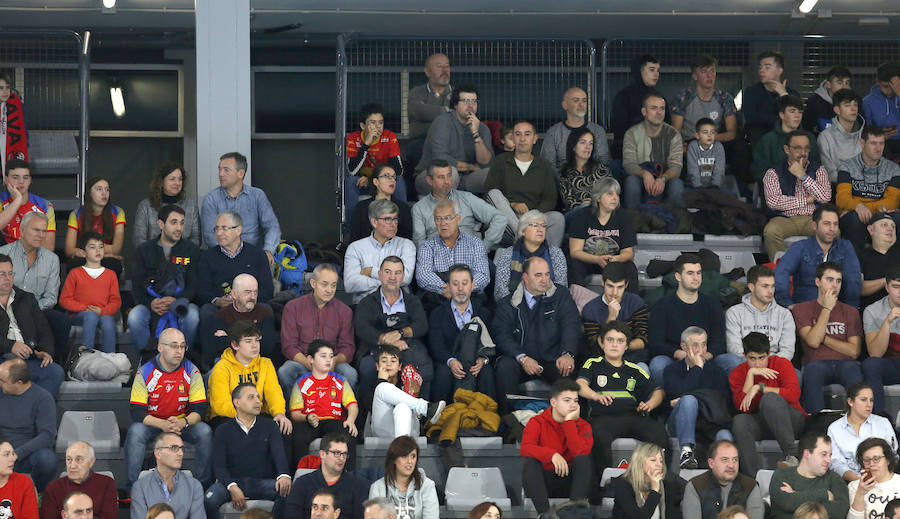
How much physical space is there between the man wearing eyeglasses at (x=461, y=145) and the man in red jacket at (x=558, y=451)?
304 cm

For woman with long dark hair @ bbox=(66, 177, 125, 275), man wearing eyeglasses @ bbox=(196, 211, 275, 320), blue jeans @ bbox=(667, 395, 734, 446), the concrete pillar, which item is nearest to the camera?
blue jeans @ bbox=(667, 395, 734, 446)

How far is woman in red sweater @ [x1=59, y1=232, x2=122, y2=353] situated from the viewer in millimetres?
8938

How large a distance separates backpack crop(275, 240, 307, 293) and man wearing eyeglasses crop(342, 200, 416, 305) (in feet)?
1.57

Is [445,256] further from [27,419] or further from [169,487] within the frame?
[27,419]

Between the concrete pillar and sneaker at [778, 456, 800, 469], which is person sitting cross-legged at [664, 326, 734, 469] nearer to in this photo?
sneaker at [778, 456, 800, 469]

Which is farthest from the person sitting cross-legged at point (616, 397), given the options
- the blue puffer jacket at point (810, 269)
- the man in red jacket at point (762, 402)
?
the blue puffer jacket at point (810, 269)

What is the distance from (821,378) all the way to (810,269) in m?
1.07

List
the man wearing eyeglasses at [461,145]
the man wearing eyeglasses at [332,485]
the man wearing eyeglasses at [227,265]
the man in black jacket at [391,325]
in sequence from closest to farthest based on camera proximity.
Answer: the man wearing eyeglasses at [332,485], the man in black jacket at [391,325], the man wearing eyeglasses at [227,265], the man wearing eyeglasses at [461,145]

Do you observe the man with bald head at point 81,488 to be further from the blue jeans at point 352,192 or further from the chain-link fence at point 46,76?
the chain-link fence at point 46,76

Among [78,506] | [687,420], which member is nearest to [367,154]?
[687,420]

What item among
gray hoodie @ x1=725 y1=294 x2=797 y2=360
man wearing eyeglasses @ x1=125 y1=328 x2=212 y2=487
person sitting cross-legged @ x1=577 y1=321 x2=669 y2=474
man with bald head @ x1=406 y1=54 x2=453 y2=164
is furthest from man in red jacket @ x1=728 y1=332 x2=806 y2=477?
man with bald head @ x1=406 y1=54 x2=453 y2=164

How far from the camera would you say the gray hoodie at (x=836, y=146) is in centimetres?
1085

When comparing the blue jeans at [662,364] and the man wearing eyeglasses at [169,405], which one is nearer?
the man wearing eyeglasses at [169,405]

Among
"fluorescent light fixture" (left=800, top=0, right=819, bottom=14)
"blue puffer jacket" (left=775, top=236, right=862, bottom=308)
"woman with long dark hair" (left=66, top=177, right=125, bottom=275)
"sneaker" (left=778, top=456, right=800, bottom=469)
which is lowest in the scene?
"sneaker" (left=778, top=456, right=800, bottom=469)
